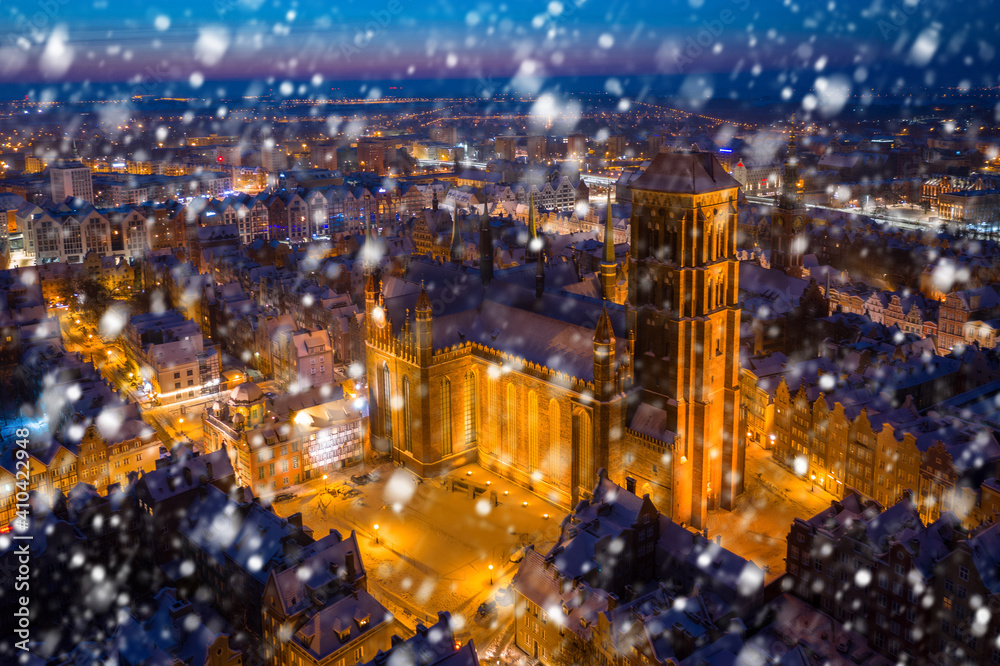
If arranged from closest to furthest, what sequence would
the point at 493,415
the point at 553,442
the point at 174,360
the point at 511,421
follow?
the point at 553,442 < the point at 511,421 < the point at 493,415 < the point at 174,360

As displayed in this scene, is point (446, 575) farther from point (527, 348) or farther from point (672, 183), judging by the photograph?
point (672, 183)

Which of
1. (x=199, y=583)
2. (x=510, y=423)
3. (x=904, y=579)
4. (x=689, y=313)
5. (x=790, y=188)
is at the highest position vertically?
(x=790, y=188)

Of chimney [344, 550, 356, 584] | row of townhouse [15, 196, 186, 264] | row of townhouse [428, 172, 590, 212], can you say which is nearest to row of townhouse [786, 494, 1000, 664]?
chimney [344, 550, 356, 584]

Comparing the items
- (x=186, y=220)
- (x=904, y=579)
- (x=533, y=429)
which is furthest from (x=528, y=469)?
(x=186, y=220)

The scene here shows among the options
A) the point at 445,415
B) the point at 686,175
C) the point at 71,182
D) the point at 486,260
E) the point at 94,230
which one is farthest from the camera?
the point at 71,182

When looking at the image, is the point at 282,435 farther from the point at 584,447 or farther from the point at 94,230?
the point at 94,230

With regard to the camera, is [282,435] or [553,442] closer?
[553,442]

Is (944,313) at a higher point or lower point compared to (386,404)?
higher

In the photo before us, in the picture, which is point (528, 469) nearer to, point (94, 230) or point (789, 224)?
point (789, 224)
